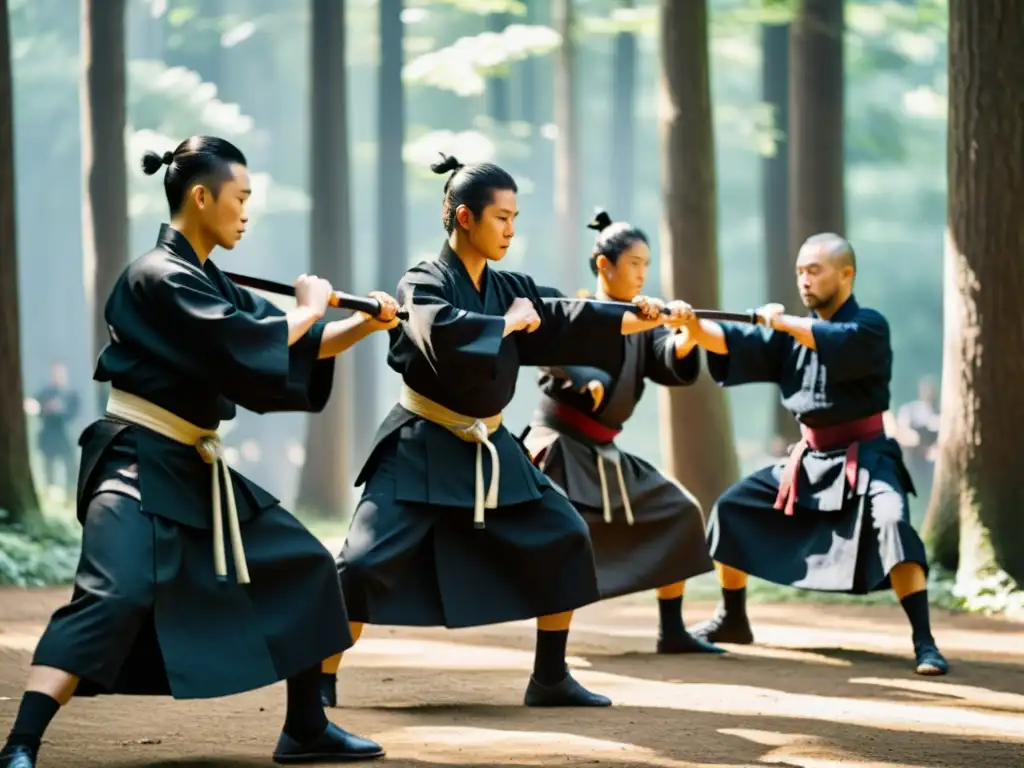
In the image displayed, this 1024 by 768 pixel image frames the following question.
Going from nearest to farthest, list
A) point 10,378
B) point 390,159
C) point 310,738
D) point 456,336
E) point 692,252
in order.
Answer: point 310,738
point 456,336
point 10,378
point 692,252
point 390,159

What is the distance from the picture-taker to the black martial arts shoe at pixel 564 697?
4.96 meters

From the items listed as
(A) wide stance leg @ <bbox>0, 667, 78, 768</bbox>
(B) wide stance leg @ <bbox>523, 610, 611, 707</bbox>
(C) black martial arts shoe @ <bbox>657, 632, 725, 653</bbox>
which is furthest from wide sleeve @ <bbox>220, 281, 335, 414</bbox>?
(C) black martial arts shoe @ <bbox>657, 632, 725, 653</bbox>

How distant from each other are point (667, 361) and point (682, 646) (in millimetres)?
1221

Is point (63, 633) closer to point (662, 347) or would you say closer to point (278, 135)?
point (662, 347)

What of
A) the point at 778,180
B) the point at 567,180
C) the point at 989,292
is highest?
the point at 567,180

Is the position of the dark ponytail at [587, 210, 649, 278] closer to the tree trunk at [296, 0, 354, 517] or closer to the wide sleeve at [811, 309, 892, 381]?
the wide sleeve at [811, 309, 892, 381]

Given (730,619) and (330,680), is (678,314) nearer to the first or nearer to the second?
(730,619)

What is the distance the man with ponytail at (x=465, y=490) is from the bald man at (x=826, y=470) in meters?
1.38

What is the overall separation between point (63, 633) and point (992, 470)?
5682mm

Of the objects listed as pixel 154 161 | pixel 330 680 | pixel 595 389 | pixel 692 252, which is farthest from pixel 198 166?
pixel 692 252

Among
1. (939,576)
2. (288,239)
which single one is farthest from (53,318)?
(939,576)

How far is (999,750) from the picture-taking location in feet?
13.7

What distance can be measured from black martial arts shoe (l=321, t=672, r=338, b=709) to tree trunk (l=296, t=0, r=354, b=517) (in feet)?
32.9

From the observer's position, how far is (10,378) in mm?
9539
